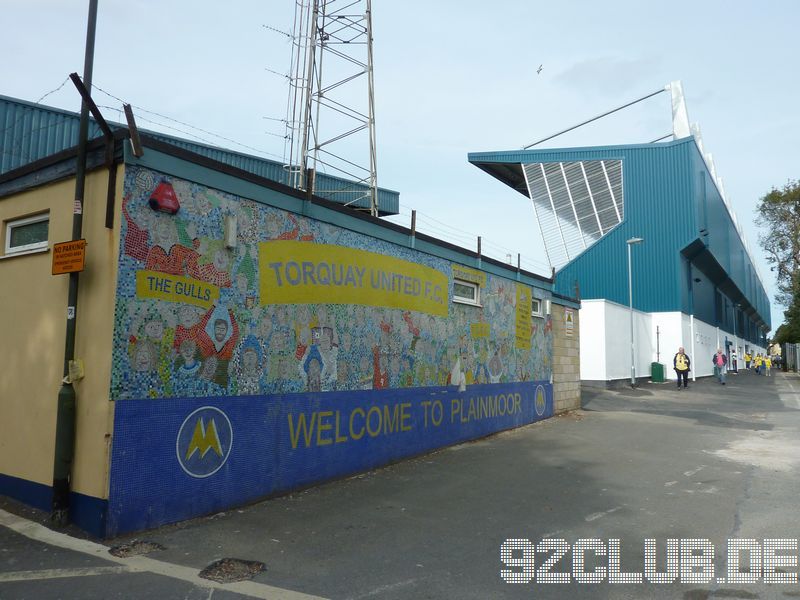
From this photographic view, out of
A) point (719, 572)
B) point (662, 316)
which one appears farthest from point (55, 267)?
point (662, 316)

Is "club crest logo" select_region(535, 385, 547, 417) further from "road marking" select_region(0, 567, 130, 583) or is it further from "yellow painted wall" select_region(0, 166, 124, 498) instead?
"road marking" select_region(0, 567, 130, 583)

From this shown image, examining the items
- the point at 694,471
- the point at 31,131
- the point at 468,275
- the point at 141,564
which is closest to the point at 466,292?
the point at 468,275

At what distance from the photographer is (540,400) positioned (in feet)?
47.8

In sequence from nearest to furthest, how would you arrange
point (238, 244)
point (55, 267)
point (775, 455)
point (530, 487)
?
point (55, 267), point (238, 244), point (530, 487), point (775, 455)

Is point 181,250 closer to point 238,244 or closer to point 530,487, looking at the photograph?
point 238,244

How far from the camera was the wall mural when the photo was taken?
6051mm

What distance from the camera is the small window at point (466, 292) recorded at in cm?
1151

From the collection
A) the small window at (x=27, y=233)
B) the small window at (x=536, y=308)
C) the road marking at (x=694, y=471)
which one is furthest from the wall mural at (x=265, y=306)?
the road marking at (x=694, y=471)

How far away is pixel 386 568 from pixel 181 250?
3.72m

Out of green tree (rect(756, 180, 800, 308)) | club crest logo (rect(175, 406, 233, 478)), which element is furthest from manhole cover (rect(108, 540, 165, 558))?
green tree (rect(756, 180, 800, 308))

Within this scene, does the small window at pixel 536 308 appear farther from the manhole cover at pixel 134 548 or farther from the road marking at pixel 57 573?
the road marking at pixel 57 573

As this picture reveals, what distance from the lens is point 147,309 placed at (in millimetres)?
6047

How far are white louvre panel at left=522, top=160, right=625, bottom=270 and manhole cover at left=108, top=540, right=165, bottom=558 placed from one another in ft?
107

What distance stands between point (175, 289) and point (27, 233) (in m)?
2.27
